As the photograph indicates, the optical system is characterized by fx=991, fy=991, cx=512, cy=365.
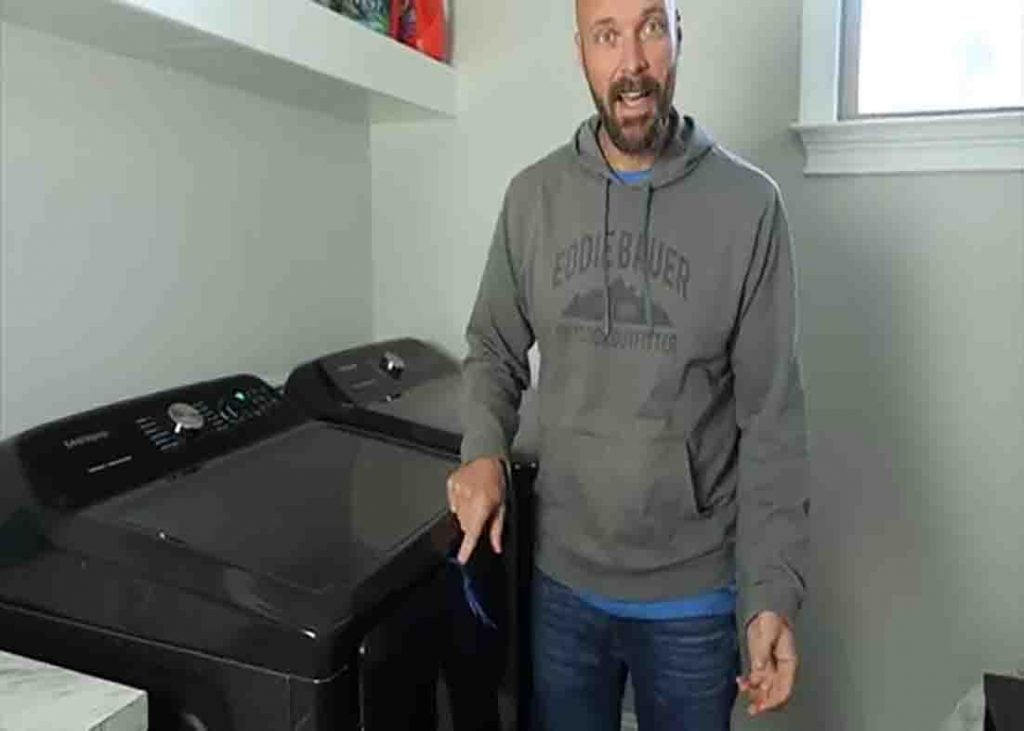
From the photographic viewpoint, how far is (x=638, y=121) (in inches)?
46.4

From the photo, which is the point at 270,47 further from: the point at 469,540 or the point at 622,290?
the point at 469,540

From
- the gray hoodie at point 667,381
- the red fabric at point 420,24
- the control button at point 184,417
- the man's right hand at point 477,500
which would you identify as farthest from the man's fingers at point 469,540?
the red fabric at point 420,24

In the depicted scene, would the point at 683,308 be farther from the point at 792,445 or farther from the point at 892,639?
the point at 892,639

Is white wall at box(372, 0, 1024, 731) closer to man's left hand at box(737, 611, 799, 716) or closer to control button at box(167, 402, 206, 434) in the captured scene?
man's left hand at box(737, 611, 799, 716)

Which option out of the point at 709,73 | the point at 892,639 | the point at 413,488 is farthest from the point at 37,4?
the point at 892,639

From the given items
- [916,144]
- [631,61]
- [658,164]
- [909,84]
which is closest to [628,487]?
[658,164]

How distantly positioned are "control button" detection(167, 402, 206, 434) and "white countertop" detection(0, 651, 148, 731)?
395 mm

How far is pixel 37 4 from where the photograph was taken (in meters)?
1.18

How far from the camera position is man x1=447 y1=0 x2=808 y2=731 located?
116cm

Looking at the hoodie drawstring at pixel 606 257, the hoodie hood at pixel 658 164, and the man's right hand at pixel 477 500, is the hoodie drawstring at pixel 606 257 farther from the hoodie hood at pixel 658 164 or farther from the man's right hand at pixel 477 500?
the man's right hand at pixel 477 500

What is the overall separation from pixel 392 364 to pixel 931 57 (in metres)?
1.14

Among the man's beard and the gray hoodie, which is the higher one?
the man's beard

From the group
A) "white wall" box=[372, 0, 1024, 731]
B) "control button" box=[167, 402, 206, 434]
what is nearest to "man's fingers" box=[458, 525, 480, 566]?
"control button" box=[167, 402, 206, 434]

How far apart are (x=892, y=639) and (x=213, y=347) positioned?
136 centimetres
